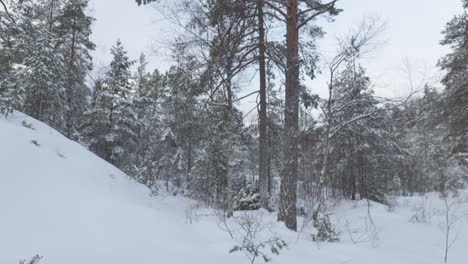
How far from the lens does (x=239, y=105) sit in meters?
13.0

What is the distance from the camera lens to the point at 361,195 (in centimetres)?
1752

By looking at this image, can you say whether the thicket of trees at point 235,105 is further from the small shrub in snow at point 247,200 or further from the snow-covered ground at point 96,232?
the snow-covered ground at point 96,232

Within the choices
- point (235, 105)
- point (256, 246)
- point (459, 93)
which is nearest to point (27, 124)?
point (256, 246)

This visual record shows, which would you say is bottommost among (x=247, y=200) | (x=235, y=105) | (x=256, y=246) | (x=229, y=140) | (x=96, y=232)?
(x=247, y=200)

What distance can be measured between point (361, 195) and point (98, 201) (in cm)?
1641

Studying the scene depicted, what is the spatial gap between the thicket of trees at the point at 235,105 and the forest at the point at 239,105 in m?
0.06

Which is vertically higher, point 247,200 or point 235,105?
point 235,105

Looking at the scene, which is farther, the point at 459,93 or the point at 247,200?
the point at 459,93

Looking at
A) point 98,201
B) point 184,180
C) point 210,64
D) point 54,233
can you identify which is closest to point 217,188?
point 184,180

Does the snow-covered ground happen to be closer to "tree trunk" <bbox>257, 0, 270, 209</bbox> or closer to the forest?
the forest

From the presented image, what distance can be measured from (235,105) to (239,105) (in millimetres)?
332

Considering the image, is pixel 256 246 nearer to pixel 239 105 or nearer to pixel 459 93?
pixel 239 105

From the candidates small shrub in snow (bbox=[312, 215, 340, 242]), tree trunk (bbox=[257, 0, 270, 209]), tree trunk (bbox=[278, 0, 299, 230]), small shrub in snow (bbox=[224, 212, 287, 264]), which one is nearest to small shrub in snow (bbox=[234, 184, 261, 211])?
tree trunk (bbox=[257, 0, 270, 209])

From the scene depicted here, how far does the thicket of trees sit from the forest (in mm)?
55
